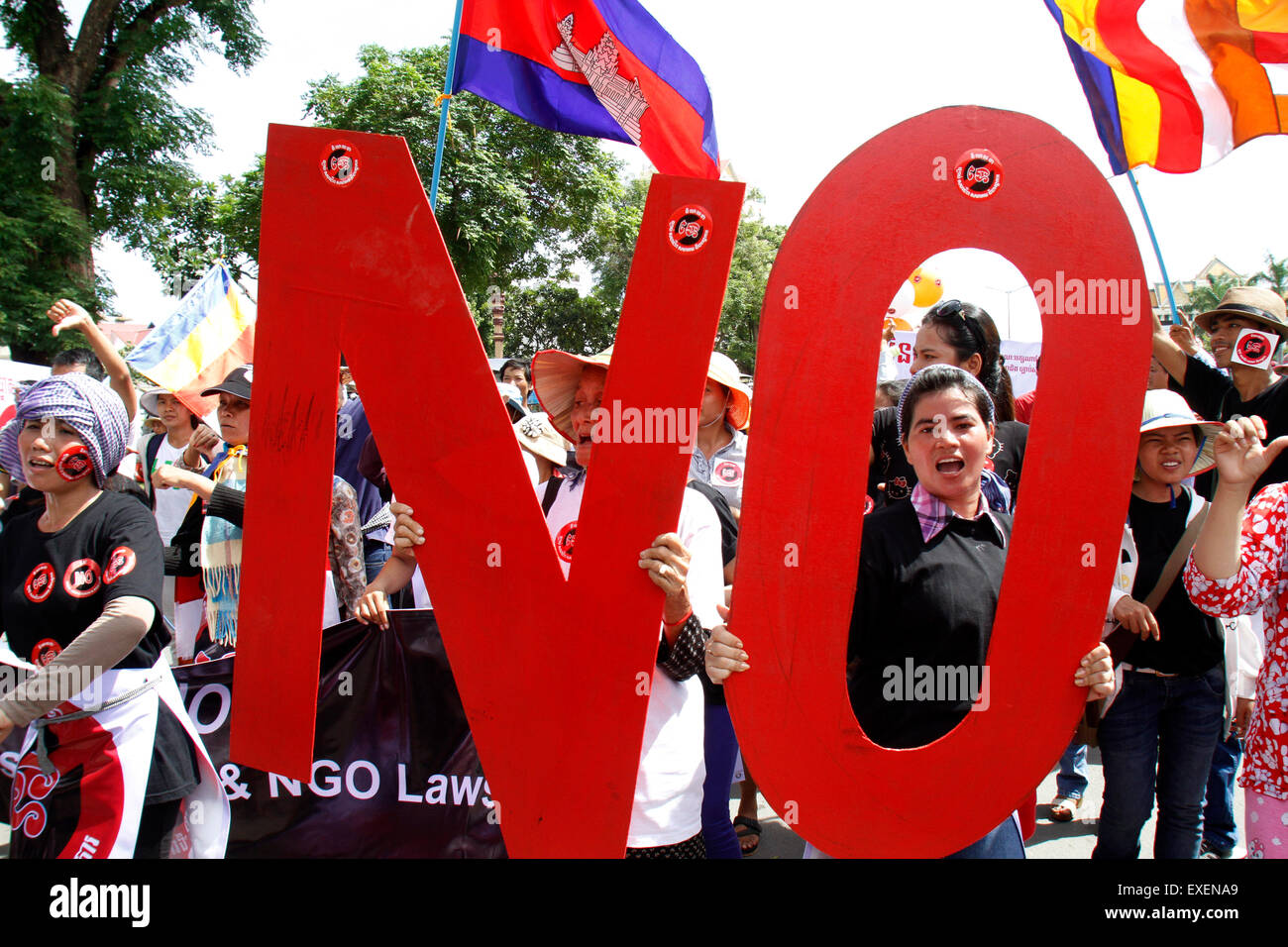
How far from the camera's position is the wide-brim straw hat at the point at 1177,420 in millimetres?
2824

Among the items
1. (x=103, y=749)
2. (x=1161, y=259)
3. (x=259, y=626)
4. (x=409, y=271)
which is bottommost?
(x=103, y=749)

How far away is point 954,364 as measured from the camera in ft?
9.44

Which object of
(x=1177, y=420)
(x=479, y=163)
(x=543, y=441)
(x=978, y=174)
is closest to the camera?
(x=978, y=174)

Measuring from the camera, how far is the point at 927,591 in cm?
202

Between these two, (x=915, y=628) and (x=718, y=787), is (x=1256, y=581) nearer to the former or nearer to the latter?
(x=915, y=628)

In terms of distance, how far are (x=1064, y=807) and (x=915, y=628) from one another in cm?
287

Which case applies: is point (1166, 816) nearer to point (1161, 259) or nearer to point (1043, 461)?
point (1043, 461)

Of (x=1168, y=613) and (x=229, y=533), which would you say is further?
(x=229, y=533)

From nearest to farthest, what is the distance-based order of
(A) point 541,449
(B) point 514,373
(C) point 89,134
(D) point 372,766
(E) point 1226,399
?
(D) point 372,766, (A) point 541,449, (E) point 1226,399, (B) point 514,373, (C) point 89,134

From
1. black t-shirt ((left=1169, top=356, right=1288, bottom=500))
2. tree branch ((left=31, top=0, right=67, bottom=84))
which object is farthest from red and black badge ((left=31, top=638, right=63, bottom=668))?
tree branch ((left=31, top=0, right=67, bottom=84))

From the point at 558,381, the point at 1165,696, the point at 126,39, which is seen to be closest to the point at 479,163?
the point at 126,39

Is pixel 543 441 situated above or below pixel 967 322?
below

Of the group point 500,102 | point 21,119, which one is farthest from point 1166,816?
point 21,119

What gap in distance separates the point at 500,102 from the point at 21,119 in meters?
16.2
